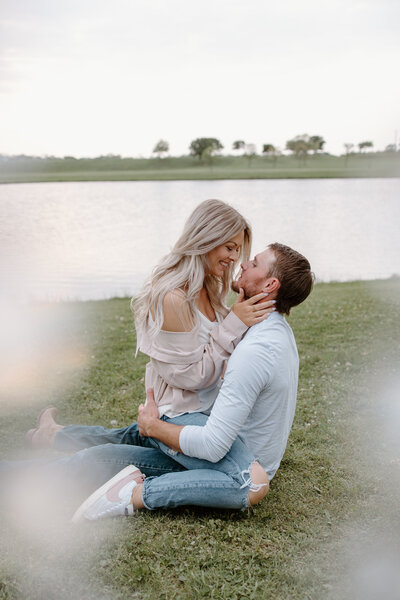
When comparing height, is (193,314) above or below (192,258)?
below

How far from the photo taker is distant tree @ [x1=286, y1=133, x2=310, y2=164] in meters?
99.2

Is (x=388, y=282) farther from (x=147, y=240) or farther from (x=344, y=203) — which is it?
(x=344, y=203)

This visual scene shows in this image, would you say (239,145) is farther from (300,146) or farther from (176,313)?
(176,313)

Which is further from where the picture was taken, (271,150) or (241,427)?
(271,150)

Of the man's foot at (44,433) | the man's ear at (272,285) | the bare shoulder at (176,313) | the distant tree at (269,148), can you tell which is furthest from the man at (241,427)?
the distant tree at (269,148)

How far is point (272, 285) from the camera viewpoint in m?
3.55

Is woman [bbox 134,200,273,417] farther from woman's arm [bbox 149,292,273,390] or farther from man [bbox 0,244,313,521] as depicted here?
man [bbox 0,244,313,521]

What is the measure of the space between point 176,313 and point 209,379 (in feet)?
1.65

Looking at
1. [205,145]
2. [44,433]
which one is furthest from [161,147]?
→ [44,433]

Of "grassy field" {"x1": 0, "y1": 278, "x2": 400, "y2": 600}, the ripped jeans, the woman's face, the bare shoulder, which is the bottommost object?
"grassy field" {"x1": 0, "y1": 278, "x2": 400, "y2": 600}

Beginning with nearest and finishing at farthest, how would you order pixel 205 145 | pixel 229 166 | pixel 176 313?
1. pixel 176 313
2. pixel 205 145
3. pixel 229 166

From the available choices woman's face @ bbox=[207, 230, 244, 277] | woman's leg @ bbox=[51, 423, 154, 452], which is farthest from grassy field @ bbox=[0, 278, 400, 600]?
woman's face @ bbox=[207, 230, 244, 277]

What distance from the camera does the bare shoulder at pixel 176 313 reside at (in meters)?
3.64

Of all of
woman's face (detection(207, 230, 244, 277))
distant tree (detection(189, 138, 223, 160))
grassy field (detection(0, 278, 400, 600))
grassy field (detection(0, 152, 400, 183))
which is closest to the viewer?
grassy field (detection(0, 278, 400, 600))
